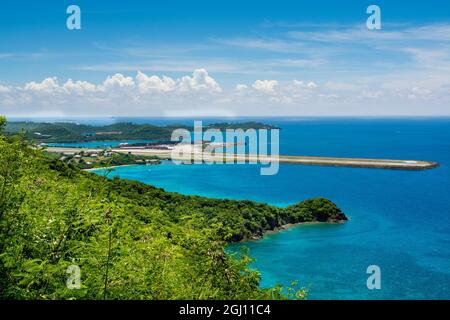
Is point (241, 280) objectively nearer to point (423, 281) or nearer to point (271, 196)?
point (423, 281)

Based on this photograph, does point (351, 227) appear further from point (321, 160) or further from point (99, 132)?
point (99, 132)

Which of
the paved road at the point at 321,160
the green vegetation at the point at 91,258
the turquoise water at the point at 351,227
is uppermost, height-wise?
the green vegetation at the point at 91,258

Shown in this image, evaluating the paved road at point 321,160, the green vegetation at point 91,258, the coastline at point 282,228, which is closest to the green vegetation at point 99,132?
the paved road at point 321,160

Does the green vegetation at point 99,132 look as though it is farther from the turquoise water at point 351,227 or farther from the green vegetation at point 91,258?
the green vegetation at point 91,258

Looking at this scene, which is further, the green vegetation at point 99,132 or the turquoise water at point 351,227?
the green vegetation at point 99,132

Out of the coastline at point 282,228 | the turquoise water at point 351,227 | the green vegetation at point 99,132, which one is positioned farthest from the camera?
the green vegetation at point 99,132

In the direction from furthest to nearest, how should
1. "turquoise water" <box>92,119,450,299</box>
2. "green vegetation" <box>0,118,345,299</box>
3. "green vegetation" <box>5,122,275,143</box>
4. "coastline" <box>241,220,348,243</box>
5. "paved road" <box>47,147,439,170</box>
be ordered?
1. "green vegetation" <box>5,122,275,143</box>
2. "paved road" <box>47,147,439,170</box>
3. "coastline" <box>241,220,348,243</box>
4. "turquoise water" <box>92,119,450,299</box>
5. "green vegetation" <box>0,118,345,299</box>

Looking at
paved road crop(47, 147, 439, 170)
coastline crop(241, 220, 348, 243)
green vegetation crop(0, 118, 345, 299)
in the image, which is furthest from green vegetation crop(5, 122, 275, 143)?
green vegetation crop(0, 118, 345, 299)

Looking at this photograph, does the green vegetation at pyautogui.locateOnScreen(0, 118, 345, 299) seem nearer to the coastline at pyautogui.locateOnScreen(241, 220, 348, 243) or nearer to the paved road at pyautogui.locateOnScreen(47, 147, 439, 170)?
the coastline at pyautogui.locateOnScreen(241, 220, 348, 243)
